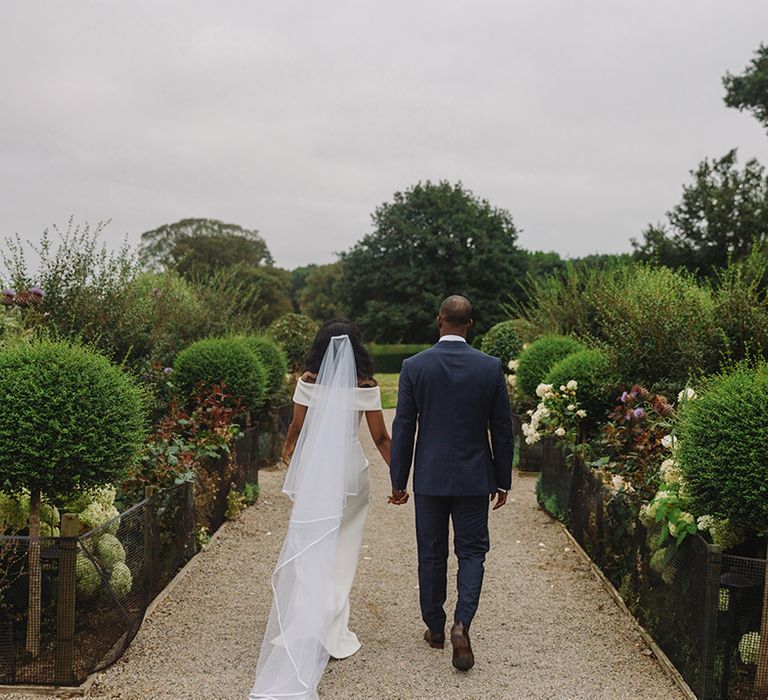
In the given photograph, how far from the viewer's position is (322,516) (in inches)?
175

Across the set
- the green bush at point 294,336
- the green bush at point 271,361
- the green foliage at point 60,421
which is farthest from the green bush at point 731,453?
the green bush at point 294,336

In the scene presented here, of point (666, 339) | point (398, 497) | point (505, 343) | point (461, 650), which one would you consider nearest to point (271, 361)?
point (666, 339)

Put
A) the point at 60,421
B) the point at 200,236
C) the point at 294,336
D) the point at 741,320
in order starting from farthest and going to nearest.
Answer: the point at 200,236
the point at 294,336
the point at 741,320
the point at 60,421

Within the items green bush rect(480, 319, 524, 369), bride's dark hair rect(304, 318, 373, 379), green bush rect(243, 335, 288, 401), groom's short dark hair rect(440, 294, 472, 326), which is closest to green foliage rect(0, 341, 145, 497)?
bride's dark hair rect(304, 318, 373, 379)

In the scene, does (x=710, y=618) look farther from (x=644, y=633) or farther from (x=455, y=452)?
(x=455, y=452)

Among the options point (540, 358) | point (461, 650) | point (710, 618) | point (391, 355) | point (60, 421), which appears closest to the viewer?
point (710, 618)

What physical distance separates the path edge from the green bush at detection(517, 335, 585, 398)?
16.8 ft

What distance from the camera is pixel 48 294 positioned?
28.8 feet

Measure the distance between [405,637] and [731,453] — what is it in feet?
6.96

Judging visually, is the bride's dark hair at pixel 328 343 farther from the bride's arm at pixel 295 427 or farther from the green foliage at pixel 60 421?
the green foliage at pixel 60 421

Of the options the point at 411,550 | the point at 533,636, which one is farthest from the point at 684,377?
the point at 533,636

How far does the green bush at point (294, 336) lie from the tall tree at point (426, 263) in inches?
793

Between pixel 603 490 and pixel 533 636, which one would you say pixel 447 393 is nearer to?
pixel 533 636

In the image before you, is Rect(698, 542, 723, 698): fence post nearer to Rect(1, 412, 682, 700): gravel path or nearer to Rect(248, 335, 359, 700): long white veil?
Rect(1, 412, 682, 700): gravel path
